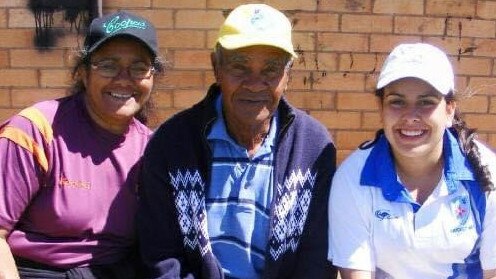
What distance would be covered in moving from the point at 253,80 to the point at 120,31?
0.52m

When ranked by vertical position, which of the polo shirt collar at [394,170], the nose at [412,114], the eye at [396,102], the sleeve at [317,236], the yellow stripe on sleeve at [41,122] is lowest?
the sleeve at [317,236]

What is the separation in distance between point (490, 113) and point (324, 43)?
102cm

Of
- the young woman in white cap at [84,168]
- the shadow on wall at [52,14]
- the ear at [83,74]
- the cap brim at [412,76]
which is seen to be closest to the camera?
the cap brim at [412,76]

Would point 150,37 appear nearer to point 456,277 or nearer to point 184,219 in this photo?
point 184,219

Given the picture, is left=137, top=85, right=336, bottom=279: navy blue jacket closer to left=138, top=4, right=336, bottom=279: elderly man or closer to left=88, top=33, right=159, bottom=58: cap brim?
left=138, top=4, right=336, bottom=279: elderly man

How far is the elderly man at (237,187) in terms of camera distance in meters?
2.52

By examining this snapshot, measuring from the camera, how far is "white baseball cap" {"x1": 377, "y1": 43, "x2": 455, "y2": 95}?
2359 millimetres

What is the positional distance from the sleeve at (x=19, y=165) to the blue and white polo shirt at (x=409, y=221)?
1.04 metres

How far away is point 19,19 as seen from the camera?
3602 millimetres

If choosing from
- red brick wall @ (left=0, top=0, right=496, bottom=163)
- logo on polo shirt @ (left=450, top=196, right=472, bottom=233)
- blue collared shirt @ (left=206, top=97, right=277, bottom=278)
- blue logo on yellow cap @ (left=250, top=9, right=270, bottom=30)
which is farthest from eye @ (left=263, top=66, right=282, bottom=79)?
red brick wall @ (left=0, top=0, right=496, bottom=163)

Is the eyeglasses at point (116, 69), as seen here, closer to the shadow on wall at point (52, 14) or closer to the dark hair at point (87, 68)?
the dark hair at point (87, 68)

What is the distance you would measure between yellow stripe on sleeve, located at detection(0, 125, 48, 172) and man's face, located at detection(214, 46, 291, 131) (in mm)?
673

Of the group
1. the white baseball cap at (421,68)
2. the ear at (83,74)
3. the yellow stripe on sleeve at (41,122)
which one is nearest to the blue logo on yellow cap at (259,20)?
the white baseball cap at (421,68)

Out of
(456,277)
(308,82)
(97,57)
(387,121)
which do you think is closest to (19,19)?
(97,57)
